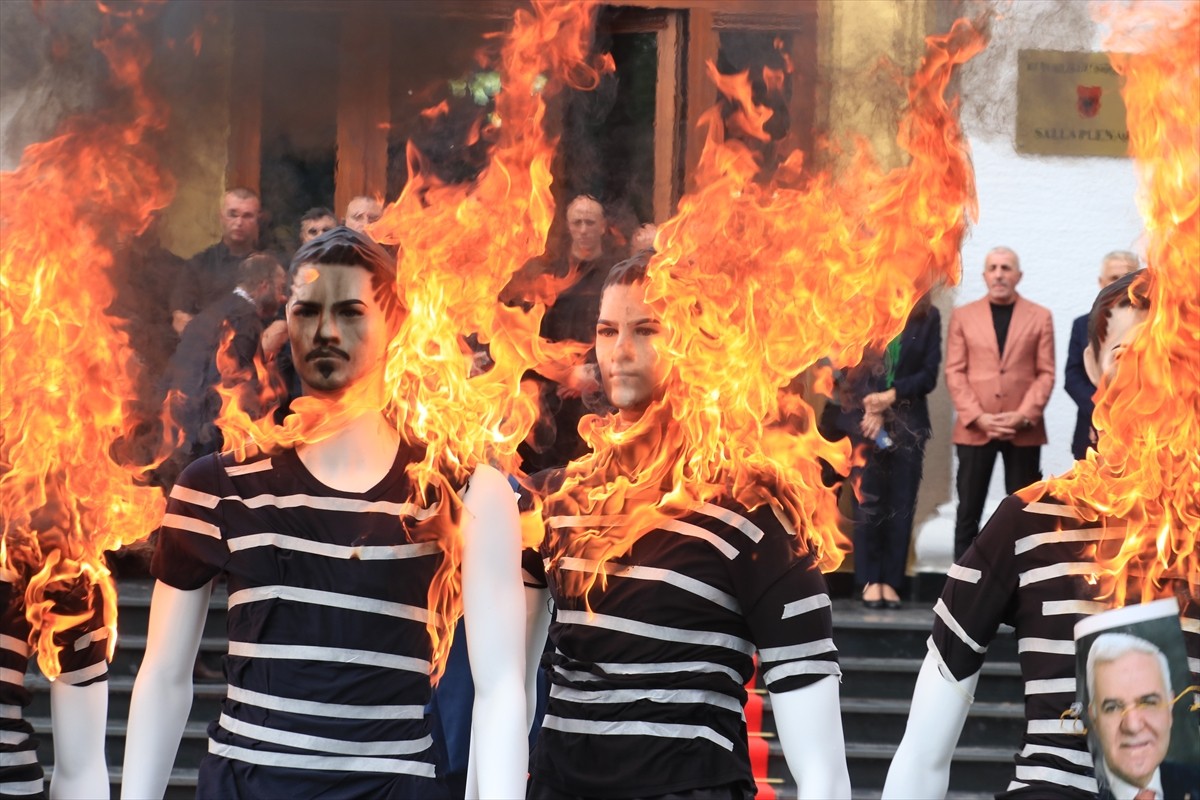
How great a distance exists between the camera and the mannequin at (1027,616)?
3.90 metres

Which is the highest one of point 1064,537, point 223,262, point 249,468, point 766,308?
point 223,262

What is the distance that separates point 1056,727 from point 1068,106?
638cm

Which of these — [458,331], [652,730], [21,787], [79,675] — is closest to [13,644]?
[79,675]

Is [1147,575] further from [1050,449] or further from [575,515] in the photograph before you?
[1050,449]

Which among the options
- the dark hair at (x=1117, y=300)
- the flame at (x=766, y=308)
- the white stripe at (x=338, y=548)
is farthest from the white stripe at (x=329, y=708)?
the dark hair at (x=1117, y=300)

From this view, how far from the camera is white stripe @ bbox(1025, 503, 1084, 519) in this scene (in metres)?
4.04

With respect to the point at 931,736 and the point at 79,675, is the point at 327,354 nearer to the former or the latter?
the point at 79,675

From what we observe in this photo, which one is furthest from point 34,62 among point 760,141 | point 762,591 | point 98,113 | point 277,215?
point 762,591

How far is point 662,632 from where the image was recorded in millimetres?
4117

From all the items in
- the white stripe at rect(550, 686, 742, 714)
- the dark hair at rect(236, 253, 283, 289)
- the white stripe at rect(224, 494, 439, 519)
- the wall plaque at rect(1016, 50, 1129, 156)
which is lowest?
the white stripe at rect(550, 686, 742, 714)

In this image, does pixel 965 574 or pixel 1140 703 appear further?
pixel 965 574

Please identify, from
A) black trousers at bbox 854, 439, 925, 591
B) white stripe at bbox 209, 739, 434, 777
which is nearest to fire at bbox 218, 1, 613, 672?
white stripe at bbox 209, 739, 434, 777

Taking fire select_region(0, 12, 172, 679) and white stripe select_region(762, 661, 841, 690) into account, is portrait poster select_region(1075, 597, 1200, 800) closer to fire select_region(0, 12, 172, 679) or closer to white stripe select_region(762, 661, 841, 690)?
white stripe select_region(762, 661, 841, 690)

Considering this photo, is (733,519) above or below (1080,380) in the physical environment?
below
